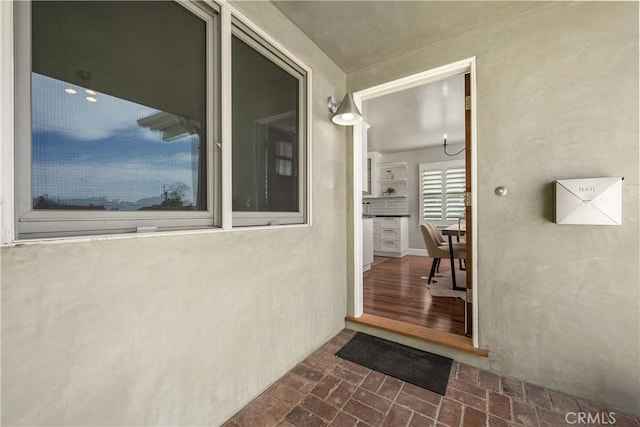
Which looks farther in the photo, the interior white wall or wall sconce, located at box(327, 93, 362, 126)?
the interior white wall

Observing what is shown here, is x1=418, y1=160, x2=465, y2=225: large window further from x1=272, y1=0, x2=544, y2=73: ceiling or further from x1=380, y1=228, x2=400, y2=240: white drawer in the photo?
x1=272, y1=0, x2=544, y2=73: ceiling

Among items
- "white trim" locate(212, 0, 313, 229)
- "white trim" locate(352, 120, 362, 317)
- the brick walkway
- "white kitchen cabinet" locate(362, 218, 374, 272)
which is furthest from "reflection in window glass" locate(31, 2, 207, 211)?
"white kitchen cabinet" locate(362, 218, 374, 272)

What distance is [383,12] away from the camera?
1.72m

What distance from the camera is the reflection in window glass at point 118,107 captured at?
0.86 m

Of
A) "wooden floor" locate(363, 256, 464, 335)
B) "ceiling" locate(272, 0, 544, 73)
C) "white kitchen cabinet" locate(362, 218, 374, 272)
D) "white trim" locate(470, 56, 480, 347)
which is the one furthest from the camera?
"white kitchen cabinet" locate(362, 218, 374, 272)

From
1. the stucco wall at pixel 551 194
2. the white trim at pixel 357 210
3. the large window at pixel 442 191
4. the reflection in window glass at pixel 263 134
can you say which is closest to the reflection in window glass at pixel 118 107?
the reflection in window glass at pixel 263 134

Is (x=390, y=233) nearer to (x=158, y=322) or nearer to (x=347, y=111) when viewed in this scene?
(x=347, y=111)

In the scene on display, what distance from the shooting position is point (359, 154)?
2426mm

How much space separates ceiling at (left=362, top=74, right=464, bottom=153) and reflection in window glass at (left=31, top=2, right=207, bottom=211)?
2779mm

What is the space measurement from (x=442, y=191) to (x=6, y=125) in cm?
647

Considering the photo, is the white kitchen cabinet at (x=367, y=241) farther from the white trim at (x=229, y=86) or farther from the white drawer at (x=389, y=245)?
the white trim at (x=229, y=86)

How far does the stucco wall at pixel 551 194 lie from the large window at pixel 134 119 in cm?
161

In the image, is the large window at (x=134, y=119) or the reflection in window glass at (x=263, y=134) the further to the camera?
the reflection in window glass at (x=263, y=134)

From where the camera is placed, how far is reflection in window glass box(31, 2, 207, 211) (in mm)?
864
